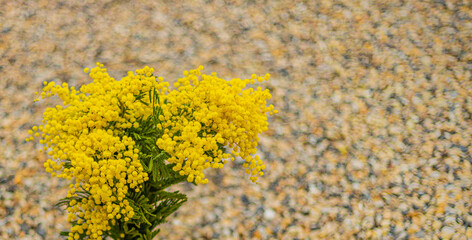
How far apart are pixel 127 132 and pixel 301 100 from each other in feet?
7.03

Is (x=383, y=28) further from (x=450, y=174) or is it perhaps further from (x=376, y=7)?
(x=450, y=174)

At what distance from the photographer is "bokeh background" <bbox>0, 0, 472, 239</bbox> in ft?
10.4

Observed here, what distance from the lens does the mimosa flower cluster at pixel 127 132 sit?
1877 mm

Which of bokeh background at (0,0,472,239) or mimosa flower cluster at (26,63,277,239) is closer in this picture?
mimosa flower cluster at (26,63,277,239)

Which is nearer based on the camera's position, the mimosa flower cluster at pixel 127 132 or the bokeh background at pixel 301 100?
the mimosa flower cluster at pixel 127 132

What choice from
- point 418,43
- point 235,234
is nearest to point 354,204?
point 235,234

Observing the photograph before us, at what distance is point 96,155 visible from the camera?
1914mm

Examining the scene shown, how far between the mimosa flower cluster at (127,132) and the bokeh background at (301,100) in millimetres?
1208

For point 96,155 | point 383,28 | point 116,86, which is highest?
point 116,86

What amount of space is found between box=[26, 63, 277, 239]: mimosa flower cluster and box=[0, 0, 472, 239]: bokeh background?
1.21 metres

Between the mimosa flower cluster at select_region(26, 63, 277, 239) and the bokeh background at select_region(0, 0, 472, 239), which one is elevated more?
the mimosa flower cluster at select_region(26, 63, 277, 239)

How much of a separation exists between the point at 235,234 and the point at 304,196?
59 cm

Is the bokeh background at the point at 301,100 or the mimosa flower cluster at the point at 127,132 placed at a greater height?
the mimosa flower cluster at the point at 127,132

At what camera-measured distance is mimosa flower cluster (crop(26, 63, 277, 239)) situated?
6.16 feet
